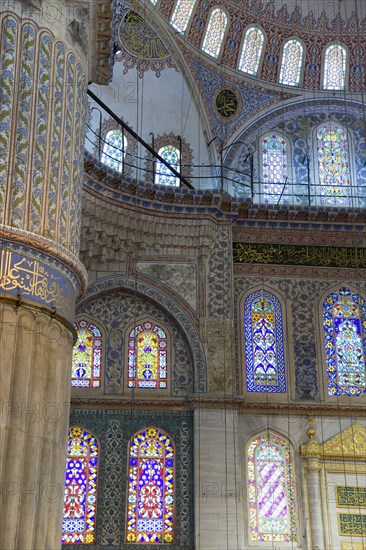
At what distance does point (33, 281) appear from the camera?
7.79 m

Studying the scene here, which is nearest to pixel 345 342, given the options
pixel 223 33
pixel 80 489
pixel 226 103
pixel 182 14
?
pixel 226 103

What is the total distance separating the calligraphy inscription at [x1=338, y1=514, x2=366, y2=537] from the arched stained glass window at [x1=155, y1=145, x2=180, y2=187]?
563 centimetres

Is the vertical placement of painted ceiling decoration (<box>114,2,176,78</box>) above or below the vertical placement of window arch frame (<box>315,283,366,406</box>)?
above

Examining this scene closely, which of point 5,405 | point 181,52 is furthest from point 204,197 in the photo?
point 5,405

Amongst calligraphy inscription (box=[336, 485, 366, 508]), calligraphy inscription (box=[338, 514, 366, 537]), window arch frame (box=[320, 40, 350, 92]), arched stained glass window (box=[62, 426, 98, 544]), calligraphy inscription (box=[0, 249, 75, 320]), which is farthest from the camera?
window arch frame (box=[320, 40, 350, 92])

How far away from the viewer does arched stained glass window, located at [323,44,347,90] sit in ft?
50.8

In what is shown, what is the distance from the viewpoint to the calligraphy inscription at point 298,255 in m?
14.2

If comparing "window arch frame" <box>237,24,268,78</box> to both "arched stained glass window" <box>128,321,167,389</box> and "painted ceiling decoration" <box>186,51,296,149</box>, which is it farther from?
"arched stained glass window" <box>128,321,167,389</box>

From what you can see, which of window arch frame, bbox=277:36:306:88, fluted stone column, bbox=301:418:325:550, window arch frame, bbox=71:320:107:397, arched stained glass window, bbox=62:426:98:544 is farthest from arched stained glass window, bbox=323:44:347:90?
arched stained glass window, bbox=62:426:98:544

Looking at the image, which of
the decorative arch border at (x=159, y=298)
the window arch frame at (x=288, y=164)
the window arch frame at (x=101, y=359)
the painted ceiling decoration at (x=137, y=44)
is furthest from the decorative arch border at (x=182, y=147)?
the window arch frame at (x=101, y=359)

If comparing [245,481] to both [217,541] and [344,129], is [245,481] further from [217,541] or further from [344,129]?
[344,129]

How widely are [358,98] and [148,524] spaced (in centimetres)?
802

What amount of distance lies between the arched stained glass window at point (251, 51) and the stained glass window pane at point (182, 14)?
1.14 m

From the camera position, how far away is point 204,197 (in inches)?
539
